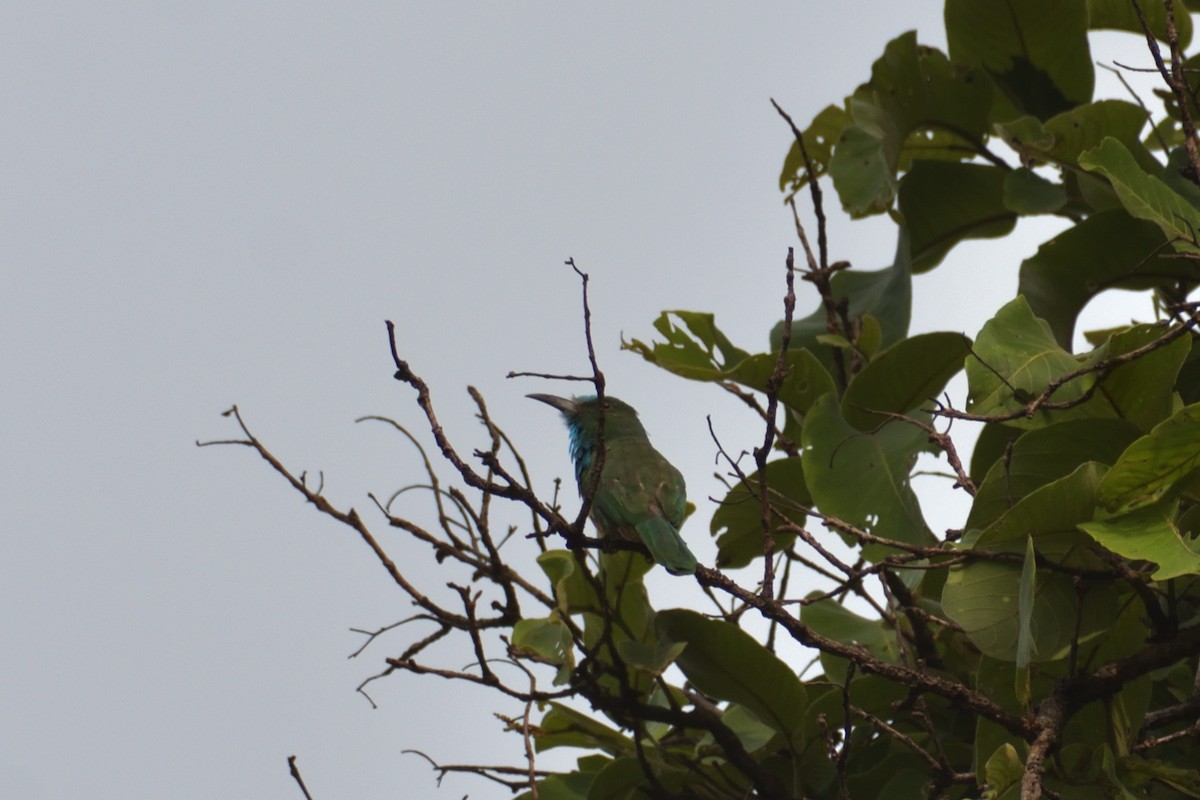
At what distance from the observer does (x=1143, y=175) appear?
284 cm

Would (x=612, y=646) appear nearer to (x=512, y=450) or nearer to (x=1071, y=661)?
(x=512, y=450)

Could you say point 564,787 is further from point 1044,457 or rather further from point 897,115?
point 897,115

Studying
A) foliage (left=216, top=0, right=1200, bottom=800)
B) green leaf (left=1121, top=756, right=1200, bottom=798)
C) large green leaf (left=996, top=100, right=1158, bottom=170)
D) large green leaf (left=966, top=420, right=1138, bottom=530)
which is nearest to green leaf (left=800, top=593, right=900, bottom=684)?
foliage (left=216, top=0, right=1200, bottom=800)

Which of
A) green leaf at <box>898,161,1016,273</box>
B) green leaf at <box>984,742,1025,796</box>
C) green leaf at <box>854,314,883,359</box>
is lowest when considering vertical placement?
green leaf at <box>984,742,1025,796</box>

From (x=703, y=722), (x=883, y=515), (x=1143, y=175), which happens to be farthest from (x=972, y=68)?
(x=703, y=722)

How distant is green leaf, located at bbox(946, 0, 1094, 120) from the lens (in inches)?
152

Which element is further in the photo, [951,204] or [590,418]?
[590,418]

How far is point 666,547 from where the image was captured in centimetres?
364

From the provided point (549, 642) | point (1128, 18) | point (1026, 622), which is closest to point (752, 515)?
point (549, 642)

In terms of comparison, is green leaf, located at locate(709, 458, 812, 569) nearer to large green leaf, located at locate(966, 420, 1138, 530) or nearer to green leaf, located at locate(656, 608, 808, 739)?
green leaf, located at locate(656, 608, 808, 739)

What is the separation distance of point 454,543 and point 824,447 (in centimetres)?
103

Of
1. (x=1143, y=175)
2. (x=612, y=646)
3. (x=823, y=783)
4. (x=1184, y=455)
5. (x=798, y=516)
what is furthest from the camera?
(x=798, y=516)

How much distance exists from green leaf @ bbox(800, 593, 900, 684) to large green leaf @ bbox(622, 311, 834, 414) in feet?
1.90

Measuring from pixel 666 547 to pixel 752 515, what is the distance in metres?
0.26
